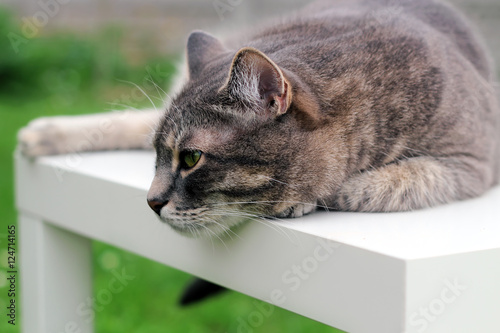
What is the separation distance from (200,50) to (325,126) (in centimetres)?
41

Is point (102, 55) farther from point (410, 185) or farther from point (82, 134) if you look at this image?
point (410, 185)

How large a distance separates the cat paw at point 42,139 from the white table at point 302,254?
5 centimetres

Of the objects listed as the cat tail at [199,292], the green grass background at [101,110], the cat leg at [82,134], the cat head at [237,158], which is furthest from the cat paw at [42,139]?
the cat head at [237,158]

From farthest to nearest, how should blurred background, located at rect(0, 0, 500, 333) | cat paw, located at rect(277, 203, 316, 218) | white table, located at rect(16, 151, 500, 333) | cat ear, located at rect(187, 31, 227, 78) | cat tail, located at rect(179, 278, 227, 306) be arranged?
blurred background, located at rect(0, 0, 500, 333)
cat tail, located at rect(179, 278, 227, 306)
cat ear, located at rect(187, 31, 227, 78)
cat paw, located at rect(277, 203, 316, 218)
white table, located at rect(16, 151, 500, 333)

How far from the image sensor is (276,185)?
3.94 ft

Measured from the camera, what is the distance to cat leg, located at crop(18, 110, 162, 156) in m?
1.78

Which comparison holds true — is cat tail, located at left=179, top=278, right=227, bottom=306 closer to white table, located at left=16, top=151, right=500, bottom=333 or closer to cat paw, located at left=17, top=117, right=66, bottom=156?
white table, located at left=16, top=151, right=500, bottom=333

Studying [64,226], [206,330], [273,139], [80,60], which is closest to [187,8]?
[80,60]

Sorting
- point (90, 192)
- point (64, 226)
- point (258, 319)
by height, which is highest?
point (90, 192)

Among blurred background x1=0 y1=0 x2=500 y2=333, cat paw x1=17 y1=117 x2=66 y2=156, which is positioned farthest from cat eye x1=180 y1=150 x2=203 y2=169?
blurred background x1=0 y1=0 x2=500 y2=333

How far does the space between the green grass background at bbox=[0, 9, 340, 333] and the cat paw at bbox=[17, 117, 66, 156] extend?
26cm

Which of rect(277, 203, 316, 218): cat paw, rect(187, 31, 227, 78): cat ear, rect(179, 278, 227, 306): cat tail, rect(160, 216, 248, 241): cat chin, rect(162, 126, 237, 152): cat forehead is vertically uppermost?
rect(187, 31, 227, 78): cat ear

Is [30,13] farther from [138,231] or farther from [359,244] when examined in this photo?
[359,244]

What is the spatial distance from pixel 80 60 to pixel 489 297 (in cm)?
511
